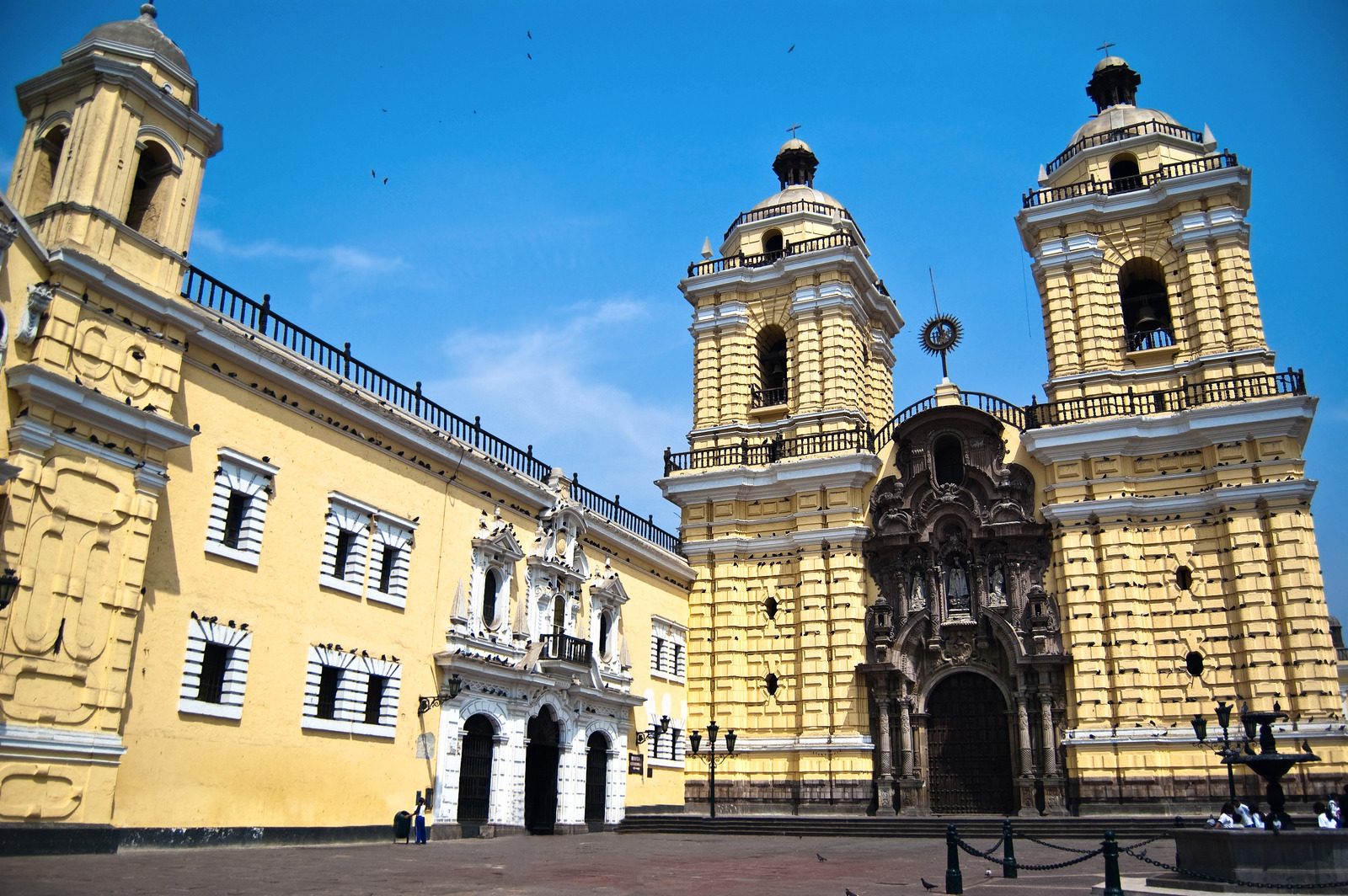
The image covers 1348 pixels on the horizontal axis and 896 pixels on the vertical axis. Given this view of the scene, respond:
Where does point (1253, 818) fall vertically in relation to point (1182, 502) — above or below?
below

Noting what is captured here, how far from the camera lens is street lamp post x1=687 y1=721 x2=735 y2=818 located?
28.1 meters

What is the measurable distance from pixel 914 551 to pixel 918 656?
2.98 meters

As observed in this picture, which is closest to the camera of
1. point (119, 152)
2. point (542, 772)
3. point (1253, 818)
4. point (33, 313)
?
point (33, 313)

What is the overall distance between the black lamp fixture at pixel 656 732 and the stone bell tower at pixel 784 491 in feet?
4.26

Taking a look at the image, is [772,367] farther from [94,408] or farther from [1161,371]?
[94,408]

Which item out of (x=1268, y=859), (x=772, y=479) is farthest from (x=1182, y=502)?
(x=1268, y=859)

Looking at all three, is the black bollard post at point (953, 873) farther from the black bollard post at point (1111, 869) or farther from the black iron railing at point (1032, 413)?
the black iron railing at point (1032, 413)

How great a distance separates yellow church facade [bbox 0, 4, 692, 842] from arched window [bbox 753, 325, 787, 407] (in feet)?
40.4

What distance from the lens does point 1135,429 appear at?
27.3 m

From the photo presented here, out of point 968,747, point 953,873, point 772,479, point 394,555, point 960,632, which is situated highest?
point 772,479

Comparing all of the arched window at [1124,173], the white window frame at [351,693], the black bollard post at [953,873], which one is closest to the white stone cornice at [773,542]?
the arched window at [1124,173]

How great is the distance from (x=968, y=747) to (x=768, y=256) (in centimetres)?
1701

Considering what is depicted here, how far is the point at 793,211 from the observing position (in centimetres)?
3578

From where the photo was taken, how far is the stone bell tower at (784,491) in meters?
29.7
